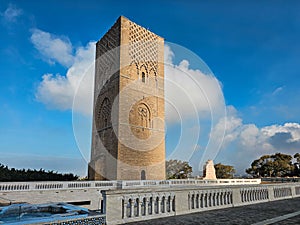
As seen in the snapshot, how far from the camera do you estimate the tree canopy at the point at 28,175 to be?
16.7 metres

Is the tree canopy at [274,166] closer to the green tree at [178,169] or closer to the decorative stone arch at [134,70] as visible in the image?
the green tree at [178,169]

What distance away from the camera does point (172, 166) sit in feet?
118

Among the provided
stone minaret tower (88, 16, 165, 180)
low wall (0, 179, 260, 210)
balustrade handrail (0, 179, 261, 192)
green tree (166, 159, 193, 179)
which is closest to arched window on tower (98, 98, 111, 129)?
stone minaret tower (88, 16, 165, 180)

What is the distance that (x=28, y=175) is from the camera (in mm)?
17469

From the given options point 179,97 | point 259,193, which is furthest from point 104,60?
point 259,193

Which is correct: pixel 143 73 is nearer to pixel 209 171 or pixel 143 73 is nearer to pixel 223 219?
pixel 209 171

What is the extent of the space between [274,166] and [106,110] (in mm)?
26619

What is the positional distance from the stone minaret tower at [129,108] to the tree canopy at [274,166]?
19.6 meters

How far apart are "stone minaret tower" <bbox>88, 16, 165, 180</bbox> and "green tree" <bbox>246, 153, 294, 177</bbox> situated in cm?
1957

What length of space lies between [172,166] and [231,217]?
31424mm

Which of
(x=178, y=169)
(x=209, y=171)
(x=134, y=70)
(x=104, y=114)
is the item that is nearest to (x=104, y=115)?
(x=104, y=114)

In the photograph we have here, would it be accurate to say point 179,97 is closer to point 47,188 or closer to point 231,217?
point 47,188

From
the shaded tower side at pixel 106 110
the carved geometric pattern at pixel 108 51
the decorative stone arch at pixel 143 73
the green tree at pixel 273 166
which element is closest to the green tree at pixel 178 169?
the green tree at pixel 273 166

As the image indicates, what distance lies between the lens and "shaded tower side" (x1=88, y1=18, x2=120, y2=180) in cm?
2327
